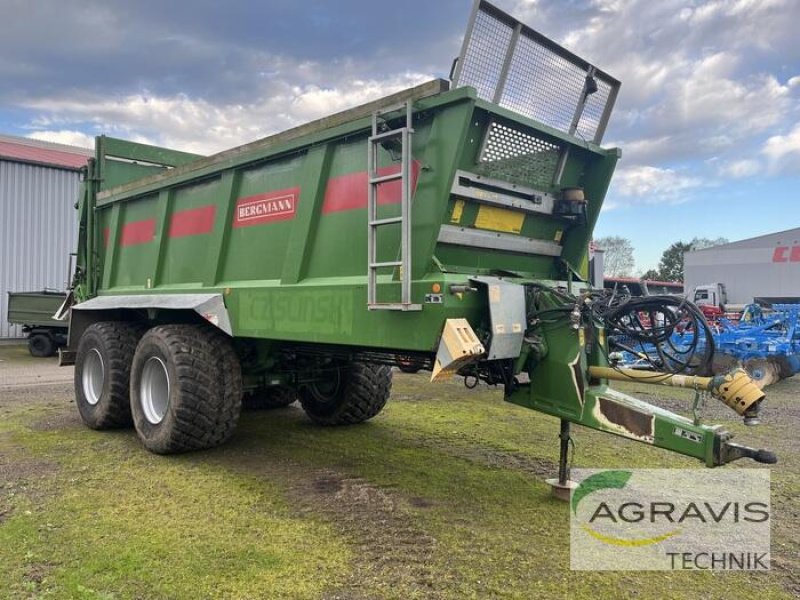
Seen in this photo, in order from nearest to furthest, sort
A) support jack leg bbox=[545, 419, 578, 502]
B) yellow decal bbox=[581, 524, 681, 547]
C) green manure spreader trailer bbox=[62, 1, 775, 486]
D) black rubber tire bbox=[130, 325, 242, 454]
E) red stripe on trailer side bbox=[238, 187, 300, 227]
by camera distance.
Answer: yellow decal bbox=[581, 524, 681, 547] → green manure spreader trailer bbox=[62, 1, 775, 486] → support jack leg bbox=[545, 419, 578, 502] → red stripe on trailer side bbox=[238, 187, 300, 227] → black rubber tire bbox=[130, 325, 242, 454]

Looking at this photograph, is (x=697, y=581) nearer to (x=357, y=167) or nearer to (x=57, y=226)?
(x=357, y=167)

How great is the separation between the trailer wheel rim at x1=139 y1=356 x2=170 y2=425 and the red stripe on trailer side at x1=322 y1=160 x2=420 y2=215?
236 cm

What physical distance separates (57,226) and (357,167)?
16.5 m

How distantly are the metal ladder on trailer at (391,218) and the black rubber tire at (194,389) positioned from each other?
6.62ft

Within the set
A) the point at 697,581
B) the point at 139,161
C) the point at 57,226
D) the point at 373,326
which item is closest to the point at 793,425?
the point at 697,581

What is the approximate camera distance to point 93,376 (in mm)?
6633

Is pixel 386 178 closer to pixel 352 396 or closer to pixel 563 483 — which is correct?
pixel 563 483

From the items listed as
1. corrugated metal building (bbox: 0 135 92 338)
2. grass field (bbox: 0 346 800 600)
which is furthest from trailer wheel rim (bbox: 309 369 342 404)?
corrugated metal building (bbox: 0 135 92 338)

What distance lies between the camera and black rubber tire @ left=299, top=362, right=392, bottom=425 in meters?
6.45

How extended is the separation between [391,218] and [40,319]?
1341cm

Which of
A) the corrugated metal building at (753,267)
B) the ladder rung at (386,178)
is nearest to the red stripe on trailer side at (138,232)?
the ladder rung at (386,178)

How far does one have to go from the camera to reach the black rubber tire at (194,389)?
514cm

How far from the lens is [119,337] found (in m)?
6.34

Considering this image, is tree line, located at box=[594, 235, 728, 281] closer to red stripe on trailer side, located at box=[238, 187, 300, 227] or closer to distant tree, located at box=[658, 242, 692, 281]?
distant tree, located at box=[658, 242, 692, 281]
